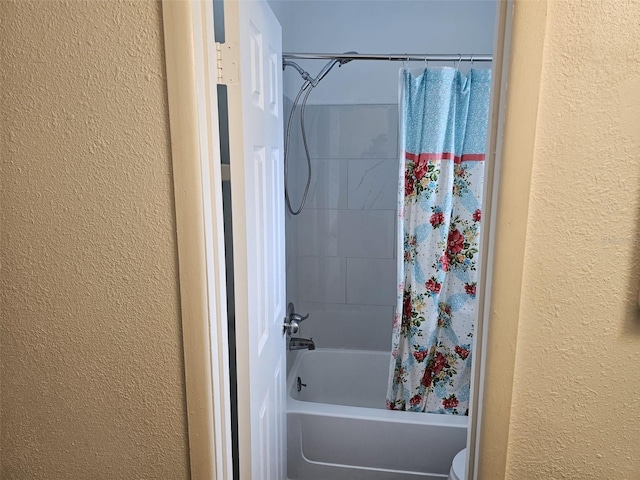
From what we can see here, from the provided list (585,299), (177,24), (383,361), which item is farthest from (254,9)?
(383,361)

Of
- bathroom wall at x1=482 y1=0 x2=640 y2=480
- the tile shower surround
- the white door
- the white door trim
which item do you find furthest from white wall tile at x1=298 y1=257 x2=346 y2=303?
bathroom wall at x1=482 y1=0 x2=640 y2=480

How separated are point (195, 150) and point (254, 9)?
443mm

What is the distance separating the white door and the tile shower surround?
898 mm

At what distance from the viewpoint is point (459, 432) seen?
181 centimetres

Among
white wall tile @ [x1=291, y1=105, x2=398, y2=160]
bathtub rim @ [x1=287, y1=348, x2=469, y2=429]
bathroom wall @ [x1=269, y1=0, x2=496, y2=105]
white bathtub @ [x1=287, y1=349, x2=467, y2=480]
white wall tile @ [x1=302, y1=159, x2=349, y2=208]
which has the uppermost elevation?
bathroom wall @ [x1=269, y1=0, x2=496, y2=105]

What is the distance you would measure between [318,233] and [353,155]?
0.48 metres

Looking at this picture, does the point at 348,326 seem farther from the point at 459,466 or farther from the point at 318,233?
the point at 459,466

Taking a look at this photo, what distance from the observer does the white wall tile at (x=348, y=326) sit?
2.62 metres

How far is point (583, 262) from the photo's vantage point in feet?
2.72

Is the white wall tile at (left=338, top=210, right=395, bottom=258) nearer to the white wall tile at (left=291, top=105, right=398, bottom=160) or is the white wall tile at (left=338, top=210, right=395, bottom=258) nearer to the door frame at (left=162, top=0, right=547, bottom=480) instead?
the white wall tile at (left=291, top=105, right=398, bottom=160)

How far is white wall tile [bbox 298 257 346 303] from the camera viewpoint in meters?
2.60

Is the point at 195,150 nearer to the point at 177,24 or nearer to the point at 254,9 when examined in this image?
the point at 177,24

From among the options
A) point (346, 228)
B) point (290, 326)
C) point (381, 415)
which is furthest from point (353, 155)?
point (381, 415)

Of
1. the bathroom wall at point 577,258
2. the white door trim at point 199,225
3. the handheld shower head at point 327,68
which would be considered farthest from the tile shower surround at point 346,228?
the bathroom wall at point 577,258
